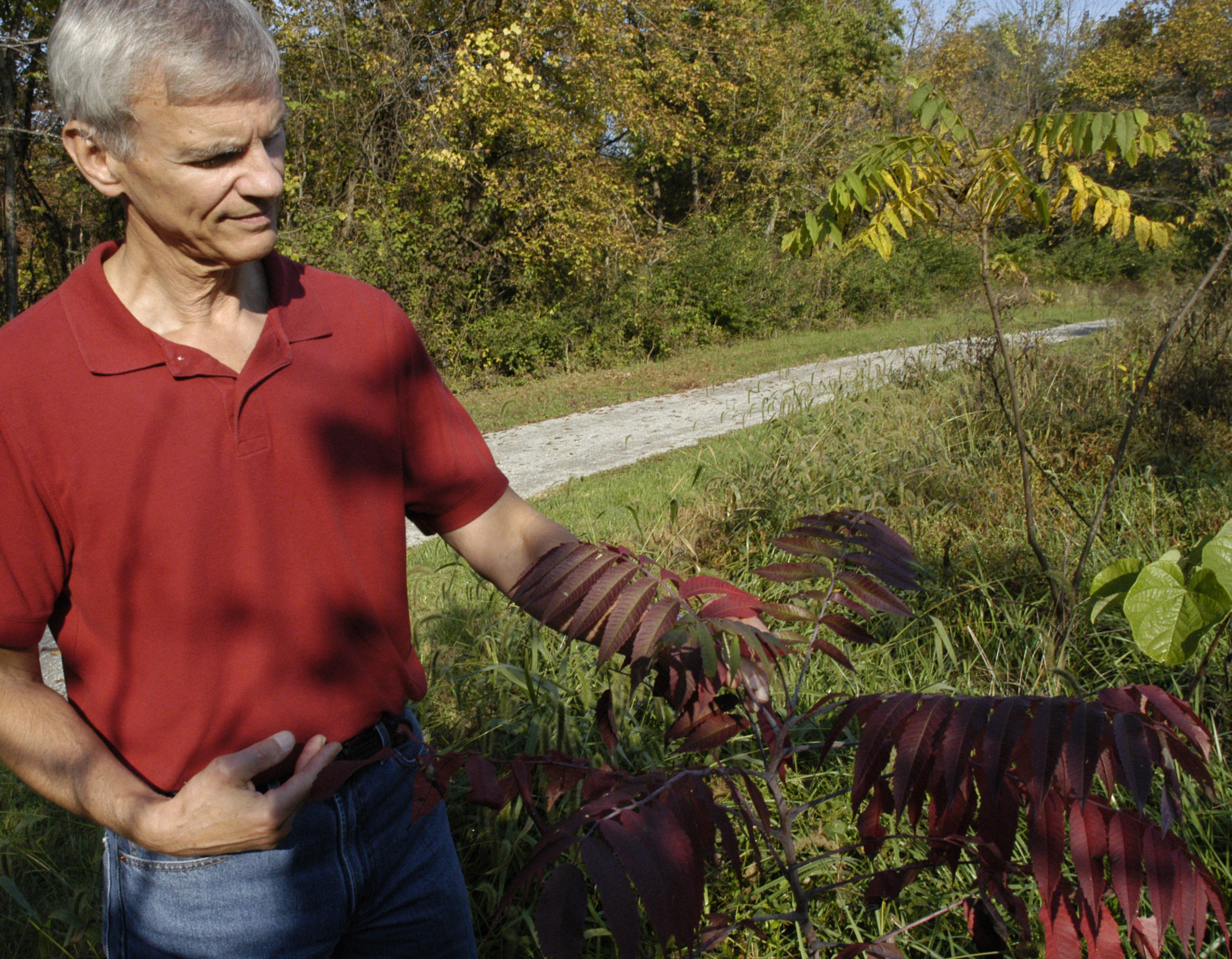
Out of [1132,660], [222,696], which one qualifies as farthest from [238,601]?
[1132,660]

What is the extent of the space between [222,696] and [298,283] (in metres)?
0.74

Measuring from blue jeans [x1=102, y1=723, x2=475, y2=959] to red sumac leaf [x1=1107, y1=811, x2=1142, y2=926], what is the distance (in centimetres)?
95

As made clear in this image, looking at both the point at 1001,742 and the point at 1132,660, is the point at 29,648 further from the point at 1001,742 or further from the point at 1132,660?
the point at 1132,660

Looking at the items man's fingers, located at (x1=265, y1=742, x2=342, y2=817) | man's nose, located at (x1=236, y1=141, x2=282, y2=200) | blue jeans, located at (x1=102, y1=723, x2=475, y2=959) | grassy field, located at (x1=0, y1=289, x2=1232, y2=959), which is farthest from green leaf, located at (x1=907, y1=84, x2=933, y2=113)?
man's fingers, located at (x1=265, y1=742, x2=342, y2=817)

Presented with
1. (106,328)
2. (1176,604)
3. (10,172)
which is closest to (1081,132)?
(1176,604)

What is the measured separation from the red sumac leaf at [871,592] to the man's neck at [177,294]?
105 centimetres

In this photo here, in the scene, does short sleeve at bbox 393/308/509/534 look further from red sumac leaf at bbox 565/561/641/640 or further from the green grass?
the green grass

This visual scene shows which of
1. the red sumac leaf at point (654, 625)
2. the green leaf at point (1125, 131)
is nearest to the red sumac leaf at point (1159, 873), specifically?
the red sumac leaf at point (654, 625)

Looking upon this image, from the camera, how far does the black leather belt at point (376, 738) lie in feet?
4.94

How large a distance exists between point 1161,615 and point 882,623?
6.04 ft

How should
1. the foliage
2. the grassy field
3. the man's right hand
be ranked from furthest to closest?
1. the grassy field
2. the foliage
3. the man's right hand

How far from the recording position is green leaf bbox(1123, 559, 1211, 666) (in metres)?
1.87

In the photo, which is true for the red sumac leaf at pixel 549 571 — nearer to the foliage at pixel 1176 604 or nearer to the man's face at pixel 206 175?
the man's face at pixel 206 175

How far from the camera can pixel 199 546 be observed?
139 cm
